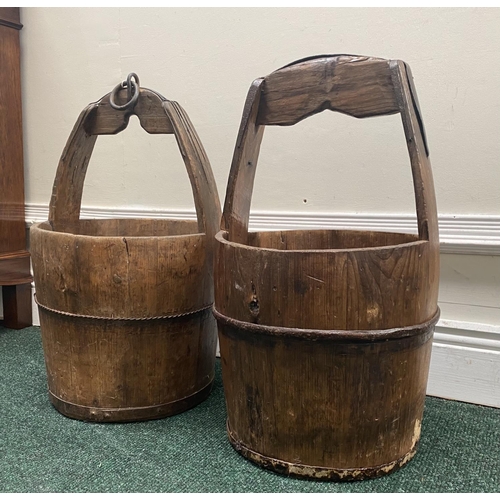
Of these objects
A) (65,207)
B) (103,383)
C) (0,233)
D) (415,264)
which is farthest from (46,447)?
(0,233)

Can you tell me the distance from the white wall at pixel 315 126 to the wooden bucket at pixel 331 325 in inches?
18.4

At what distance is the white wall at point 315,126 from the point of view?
4.89 feet

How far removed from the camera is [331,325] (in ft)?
3.25

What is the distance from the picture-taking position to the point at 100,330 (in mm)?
1297

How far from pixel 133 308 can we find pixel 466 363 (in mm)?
943

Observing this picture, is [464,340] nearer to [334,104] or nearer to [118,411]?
[334,104]

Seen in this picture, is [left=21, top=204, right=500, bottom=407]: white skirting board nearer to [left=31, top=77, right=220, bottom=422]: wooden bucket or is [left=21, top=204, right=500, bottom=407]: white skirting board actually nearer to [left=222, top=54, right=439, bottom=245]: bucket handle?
[left=222, top=54, right=439, bottom=245]: bucket handle

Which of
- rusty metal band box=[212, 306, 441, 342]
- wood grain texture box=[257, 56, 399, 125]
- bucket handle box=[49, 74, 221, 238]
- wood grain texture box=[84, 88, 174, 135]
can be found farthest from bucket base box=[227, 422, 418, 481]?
wood grain texture box=[84, 88, 174, 135]

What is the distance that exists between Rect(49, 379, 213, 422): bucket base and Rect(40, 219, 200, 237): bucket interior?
0.50m

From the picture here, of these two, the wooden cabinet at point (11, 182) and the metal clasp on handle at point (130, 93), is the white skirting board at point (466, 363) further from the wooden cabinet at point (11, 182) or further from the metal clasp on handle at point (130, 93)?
the wooden cabinet at point (11, 182)

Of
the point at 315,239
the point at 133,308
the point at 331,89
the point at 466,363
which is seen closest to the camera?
the point at 331,89

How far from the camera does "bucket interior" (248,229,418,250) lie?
1345 mm

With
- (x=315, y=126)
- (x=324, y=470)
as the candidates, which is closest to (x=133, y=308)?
(x=324, y=470)

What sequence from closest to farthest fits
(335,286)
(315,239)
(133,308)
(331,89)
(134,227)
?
(335,286)
(331,89)
(133,308)
(315,239)
(134,227)
